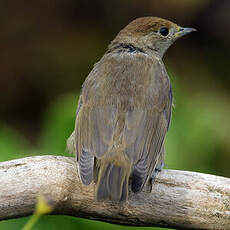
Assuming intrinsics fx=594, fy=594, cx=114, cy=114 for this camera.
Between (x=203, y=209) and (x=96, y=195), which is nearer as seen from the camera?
(x=96, y=195)

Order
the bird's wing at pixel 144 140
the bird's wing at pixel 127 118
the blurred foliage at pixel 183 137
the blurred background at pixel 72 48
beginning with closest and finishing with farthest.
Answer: the bird's wing at pixel 144 140 < the bird's wing at pixel 127 118 < the blurred foliage at pixel 183 137 < the blurred background at pixel 72 48

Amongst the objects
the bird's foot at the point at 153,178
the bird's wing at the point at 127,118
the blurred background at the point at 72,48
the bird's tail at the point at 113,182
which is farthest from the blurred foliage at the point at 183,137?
the blurred background at the point at 72,48

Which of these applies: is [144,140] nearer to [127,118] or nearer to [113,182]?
[127,118]

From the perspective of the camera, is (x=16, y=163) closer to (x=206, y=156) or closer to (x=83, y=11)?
(x=206, y=156)

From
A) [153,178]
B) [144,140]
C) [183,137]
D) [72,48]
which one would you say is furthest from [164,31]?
[72,48]

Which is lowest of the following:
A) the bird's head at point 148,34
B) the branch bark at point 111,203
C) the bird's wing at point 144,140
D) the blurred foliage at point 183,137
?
the blurred foliage at point 183,137

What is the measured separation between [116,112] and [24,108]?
4.27 metres

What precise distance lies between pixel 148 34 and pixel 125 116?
4.13ft

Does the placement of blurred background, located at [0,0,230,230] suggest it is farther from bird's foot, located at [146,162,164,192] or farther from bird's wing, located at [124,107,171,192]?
bird's foot, located at [146,162,164,192]

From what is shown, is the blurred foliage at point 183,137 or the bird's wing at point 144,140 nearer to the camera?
the bird's wing at point 144,140

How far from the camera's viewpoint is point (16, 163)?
14.2 feet

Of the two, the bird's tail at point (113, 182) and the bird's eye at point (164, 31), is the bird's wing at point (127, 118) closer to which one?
the bird's tail at point (113, 182)

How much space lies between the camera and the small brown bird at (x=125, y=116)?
4.26 meters

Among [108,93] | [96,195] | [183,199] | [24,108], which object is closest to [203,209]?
[183,199]
